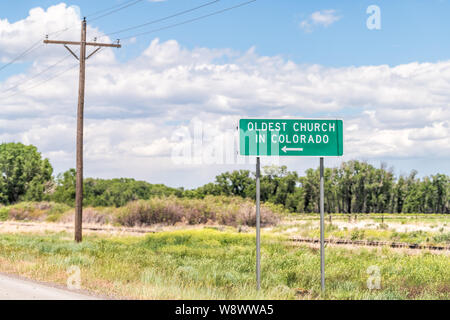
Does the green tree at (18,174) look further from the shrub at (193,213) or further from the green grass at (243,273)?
the green grass at (243,273)

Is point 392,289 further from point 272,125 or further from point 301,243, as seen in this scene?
point 301,243

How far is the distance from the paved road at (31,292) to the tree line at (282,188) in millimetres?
62990

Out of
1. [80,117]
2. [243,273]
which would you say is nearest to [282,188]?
[80,117]

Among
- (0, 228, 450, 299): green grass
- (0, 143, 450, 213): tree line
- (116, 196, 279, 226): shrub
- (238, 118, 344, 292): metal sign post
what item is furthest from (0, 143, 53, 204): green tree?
(238, 118, 344, 292): metal sign post

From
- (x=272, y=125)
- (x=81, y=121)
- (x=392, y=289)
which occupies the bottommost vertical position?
(x=392, y=289)

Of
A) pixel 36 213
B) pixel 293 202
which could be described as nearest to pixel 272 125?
pixel 36 213

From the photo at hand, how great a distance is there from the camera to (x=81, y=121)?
26859 mm

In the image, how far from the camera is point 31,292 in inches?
444

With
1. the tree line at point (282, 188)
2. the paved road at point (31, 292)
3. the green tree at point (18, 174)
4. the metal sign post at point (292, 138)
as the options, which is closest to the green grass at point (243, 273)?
the paved road at point (31, 292)

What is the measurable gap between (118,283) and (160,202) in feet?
106

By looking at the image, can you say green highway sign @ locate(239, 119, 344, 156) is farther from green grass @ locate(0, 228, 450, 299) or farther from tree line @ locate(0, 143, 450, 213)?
tree line @ locate(0, 143, 450, 213)

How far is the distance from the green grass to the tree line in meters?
55.7

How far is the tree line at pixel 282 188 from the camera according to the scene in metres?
80.4

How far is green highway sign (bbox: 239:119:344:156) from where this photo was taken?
11516 millimetres
